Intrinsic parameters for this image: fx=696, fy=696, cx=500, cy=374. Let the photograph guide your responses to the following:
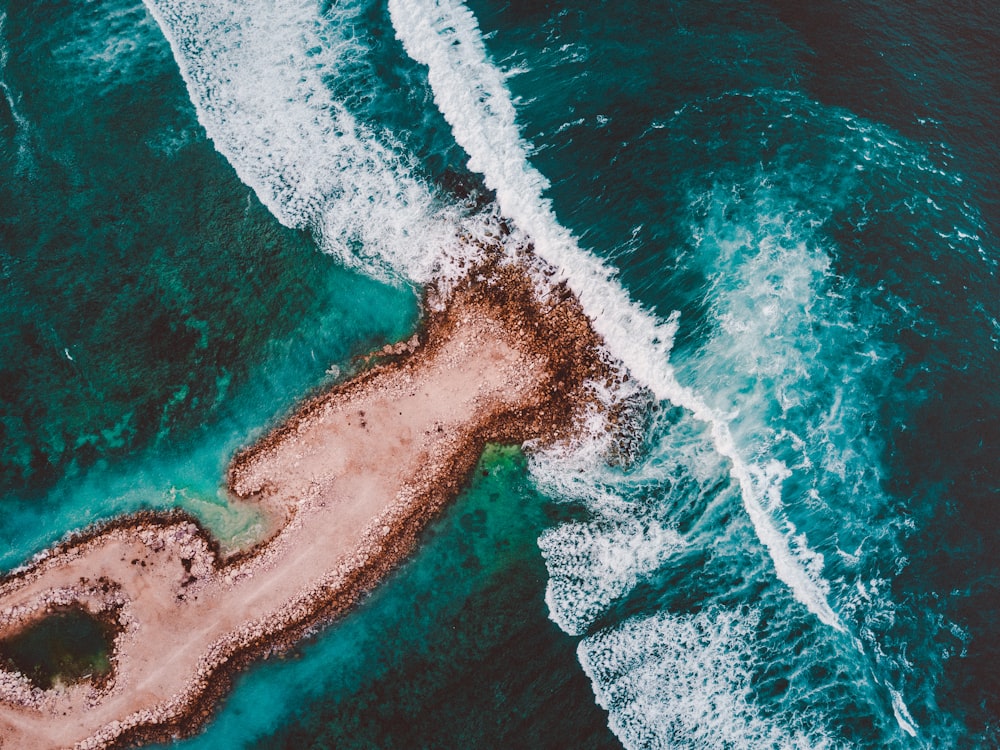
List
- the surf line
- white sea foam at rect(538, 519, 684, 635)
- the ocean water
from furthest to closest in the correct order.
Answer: the surf line → white sea foam at rect(538, 519, 684, 635) → the ocean water

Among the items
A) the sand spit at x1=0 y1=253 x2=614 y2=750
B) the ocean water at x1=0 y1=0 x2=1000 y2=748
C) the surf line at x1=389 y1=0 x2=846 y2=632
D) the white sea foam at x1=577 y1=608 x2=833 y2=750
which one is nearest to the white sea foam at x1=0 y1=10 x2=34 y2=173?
the ocean water at x1=0 y1=0 x2=1000 y2=748

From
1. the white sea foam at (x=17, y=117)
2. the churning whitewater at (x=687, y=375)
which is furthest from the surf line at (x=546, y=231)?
the white sea foam at (x=17, y=117)

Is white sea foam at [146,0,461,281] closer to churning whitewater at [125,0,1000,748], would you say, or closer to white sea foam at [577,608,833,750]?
churning whitewater at [125,0,1000,748]

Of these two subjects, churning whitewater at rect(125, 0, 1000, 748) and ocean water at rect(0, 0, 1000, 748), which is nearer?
churning whitewater at rect(125, 0, 1000, 748)

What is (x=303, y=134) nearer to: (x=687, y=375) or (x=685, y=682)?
(x=687, y=375)

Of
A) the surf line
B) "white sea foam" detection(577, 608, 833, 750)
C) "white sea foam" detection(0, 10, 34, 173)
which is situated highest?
"white sea foam" detection(0, 10, 34, 173)

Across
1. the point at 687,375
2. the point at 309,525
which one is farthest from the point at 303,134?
the point at 687,375
